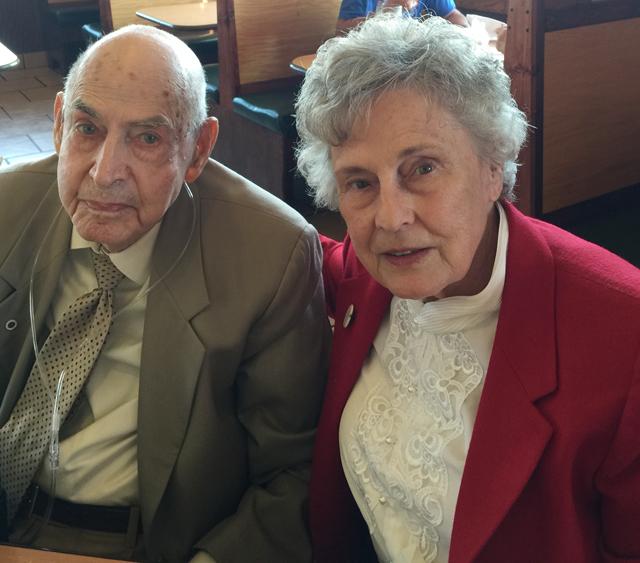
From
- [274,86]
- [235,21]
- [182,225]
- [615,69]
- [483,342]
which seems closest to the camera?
[483,342]

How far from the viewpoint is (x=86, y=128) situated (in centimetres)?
136

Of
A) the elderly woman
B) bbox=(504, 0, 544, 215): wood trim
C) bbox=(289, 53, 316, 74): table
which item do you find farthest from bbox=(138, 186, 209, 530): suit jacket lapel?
bbox=(289, 53, 316, 74): table

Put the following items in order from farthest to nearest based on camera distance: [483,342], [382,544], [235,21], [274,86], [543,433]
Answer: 1. [274,86]
2. [235,21]
3. [382,544]
4. [483,342]
5. [543,433]

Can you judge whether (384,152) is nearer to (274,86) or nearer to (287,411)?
(287,411)

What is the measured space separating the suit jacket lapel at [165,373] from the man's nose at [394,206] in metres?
0.44

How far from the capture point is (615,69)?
88.4 inches

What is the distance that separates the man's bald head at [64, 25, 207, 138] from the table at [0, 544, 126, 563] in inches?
29.2

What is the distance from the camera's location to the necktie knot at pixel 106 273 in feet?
4.80

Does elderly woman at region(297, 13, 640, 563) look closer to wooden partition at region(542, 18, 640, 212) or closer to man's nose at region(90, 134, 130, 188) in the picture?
man's nose at region(90, 134, 130, 188)

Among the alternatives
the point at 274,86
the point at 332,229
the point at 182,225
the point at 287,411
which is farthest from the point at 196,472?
the point at 274,86

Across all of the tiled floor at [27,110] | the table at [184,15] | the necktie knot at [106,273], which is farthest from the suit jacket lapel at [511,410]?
the tiled floor at [27,110]

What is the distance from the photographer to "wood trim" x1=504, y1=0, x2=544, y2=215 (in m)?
2.05

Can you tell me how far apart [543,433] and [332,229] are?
3026mm

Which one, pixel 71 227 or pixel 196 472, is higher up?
pixel 71 227
